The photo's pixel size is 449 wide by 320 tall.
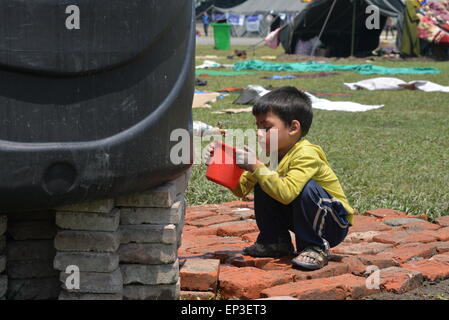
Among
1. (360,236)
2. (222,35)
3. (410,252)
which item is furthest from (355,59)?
(410,252)

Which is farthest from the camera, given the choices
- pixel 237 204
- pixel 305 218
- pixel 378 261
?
pixel 237 204

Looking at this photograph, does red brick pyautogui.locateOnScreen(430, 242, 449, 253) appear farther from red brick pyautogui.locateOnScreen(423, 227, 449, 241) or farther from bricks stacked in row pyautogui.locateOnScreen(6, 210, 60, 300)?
bricks stacked in row pyautogui.locateOnScreen(6, 210, 60, 300)

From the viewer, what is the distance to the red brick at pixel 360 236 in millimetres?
4066

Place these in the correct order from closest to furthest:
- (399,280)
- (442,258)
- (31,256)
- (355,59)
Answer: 1. (31,256)
2. (399,280)
3. (442,258)
4. (355,59)

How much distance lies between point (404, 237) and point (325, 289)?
1.26 meters

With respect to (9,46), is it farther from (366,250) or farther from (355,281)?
(366,250)

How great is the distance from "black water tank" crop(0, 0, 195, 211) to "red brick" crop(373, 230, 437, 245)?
1804mm

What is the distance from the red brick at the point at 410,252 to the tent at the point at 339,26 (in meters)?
19.9

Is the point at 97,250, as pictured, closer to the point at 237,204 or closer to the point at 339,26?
the point at 237,204

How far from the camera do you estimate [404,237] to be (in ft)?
13.2

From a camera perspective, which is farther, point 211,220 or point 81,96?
point 211,220

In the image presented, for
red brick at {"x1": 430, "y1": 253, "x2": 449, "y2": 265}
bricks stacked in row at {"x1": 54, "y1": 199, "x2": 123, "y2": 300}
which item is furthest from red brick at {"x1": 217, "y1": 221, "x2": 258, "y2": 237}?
bricks stacked in row at {"x1": 54, "y1": 199, "x2": 123, "y2": 300}

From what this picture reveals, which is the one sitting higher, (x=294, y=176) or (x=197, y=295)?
(x=294, y=176)

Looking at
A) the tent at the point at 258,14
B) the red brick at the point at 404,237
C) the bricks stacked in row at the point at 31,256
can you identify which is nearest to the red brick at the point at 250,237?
the red brick at the point at 404,237
